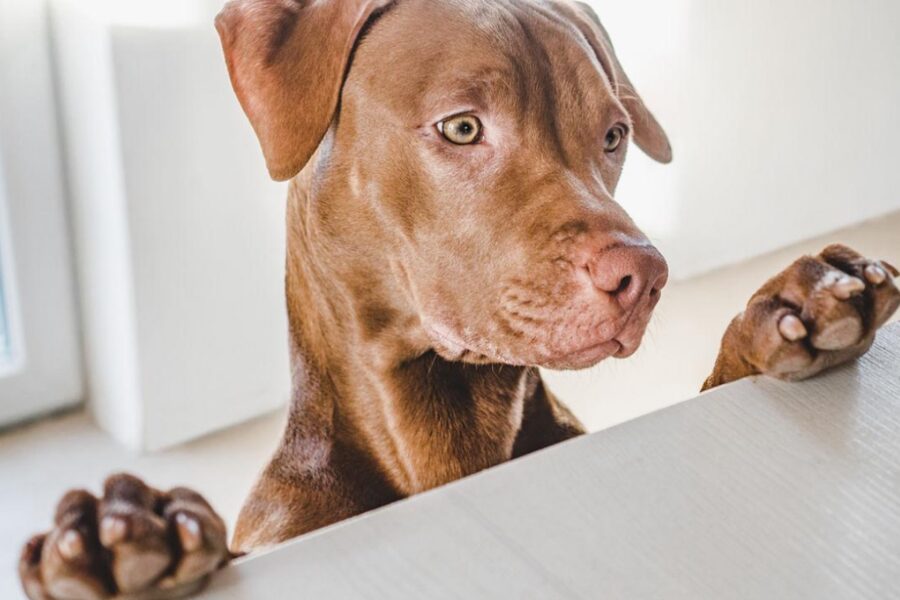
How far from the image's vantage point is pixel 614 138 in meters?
1.06

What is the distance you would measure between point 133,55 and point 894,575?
1.58m

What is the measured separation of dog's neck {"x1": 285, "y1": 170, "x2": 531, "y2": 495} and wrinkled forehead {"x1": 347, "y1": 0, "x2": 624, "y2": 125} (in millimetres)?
170

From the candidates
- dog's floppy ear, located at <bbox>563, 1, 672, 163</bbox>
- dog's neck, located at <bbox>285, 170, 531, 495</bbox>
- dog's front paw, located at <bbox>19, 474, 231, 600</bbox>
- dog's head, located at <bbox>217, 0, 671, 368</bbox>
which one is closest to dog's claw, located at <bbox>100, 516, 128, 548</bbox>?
dog's front paw, located at <bbox>19, 474, 231, 600</bbox>

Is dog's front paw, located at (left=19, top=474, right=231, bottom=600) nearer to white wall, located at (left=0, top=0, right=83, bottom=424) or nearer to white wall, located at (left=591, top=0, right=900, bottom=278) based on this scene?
white wall, located at (left=0, top=0, right=83, bottom=424)

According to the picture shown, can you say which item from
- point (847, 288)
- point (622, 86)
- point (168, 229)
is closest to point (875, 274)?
point (847, 288)

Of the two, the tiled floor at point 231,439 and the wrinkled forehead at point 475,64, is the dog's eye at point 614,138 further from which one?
the tiled floor at point 231,439

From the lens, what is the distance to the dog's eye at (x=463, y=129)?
0.95m

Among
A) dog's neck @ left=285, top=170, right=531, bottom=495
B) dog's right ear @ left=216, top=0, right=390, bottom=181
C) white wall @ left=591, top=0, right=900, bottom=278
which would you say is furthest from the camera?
white wall @ left=591, top=0, right=900, bottom=278

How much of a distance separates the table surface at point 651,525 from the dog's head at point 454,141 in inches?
9.6

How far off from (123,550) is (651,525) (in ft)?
0.89

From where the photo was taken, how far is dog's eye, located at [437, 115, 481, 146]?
95cm

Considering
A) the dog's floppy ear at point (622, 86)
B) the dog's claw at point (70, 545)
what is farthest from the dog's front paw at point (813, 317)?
the dog's claw at point (70, 545)

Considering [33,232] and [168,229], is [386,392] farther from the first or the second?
[33,232]

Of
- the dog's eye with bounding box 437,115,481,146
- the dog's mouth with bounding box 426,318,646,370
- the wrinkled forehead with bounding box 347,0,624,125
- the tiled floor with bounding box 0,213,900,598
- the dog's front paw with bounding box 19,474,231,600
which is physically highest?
the wrinkled forehead with bounding box 347,0,624,125
